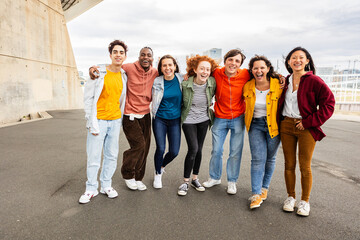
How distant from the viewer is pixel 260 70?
310cm

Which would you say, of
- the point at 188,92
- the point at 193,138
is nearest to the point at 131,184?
the point at 193,138

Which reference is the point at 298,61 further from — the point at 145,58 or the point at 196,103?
the point at 145,58

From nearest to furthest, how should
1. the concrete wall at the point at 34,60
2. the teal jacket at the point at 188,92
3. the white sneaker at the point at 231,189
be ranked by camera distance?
the teal jacket at the point at 188,92
the white sneaker at the point at 231,189
the concrete wall at the point at 34,60

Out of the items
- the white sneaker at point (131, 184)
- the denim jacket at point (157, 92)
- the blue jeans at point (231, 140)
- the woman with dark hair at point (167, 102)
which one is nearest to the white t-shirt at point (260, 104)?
the blue jeans at point (231, 140)

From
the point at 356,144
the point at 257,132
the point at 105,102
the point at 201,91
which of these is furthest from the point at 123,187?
the point at 356,144

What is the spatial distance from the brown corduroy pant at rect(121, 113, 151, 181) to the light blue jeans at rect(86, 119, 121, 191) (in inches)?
6.6

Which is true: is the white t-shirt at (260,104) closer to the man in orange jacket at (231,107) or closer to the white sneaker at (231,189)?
the man in orange jacket at (231,107)

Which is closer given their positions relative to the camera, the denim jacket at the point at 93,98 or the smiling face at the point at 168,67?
the denim jacket at the point at 93,98

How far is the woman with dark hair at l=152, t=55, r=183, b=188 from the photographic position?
3.37 meters

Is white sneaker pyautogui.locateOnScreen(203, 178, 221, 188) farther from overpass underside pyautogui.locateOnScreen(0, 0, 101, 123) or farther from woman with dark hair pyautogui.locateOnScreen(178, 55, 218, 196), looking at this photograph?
overpass underside pyautogui.locateOnScreen(0, 0, 101, 123)

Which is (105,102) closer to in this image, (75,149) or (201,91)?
(201,91)

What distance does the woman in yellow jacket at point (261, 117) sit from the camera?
10.1ft

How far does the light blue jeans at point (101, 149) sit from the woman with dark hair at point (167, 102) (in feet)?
1.89

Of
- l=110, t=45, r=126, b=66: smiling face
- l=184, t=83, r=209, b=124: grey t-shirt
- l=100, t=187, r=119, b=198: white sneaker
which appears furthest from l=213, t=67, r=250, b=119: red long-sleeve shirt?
l=100, t=187, r=119, b=198: white sneaker
